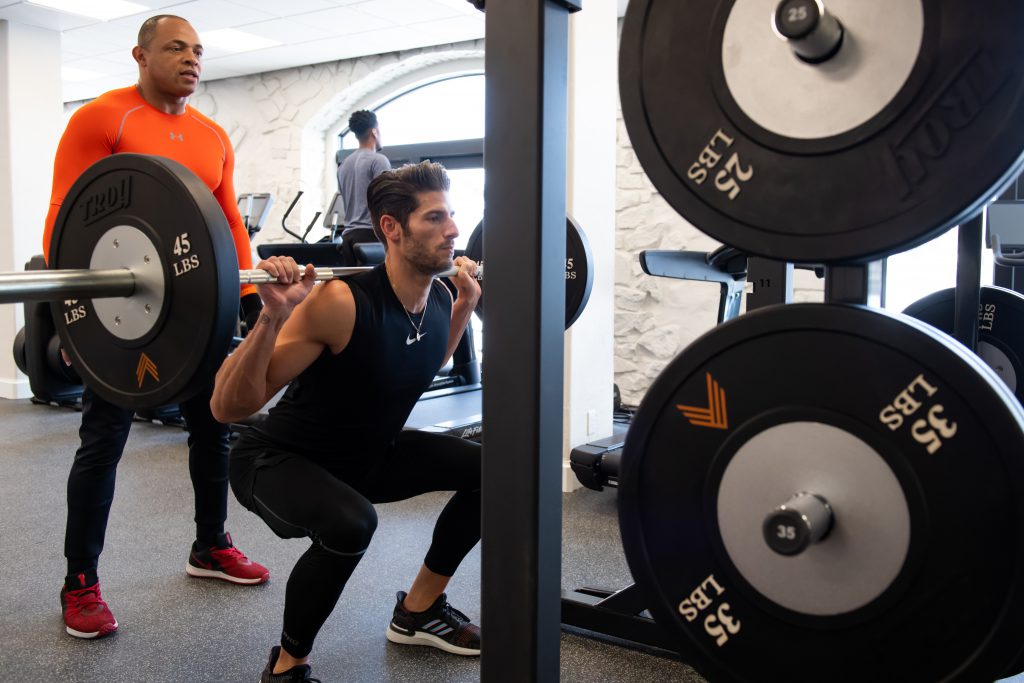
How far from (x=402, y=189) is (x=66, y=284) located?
3.24 feet

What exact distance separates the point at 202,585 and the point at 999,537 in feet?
7.23

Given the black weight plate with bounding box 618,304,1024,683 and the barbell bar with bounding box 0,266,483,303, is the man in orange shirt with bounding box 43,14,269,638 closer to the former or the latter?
the barbell bar with bounding box 0,266,483,303

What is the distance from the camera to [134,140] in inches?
79.0

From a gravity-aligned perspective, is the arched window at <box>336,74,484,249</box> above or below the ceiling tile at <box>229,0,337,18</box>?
below

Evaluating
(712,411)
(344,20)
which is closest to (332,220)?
(344,20)

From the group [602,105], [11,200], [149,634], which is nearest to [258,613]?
[149,634]

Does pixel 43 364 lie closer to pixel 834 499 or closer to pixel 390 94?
pixel 834 499

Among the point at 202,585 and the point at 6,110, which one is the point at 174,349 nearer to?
the point at 202,585

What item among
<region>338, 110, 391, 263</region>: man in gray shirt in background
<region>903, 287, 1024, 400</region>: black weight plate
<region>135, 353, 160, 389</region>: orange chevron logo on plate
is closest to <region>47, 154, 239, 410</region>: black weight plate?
<region>135, 353, 160, 389</region>: orange chevron logo on plate

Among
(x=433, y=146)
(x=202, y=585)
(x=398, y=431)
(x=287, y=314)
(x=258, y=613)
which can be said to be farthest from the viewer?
(x=433, y=146)

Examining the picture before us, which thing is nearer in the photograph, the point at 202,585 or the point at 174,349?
the point at 174,349

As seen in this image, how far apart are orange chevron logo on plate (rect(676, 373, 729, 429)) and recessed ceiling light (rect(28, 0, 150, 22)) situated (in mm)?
5629

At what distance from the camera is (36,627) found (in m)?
2.21

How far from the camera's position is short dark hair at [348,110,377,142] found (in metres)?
5.01
